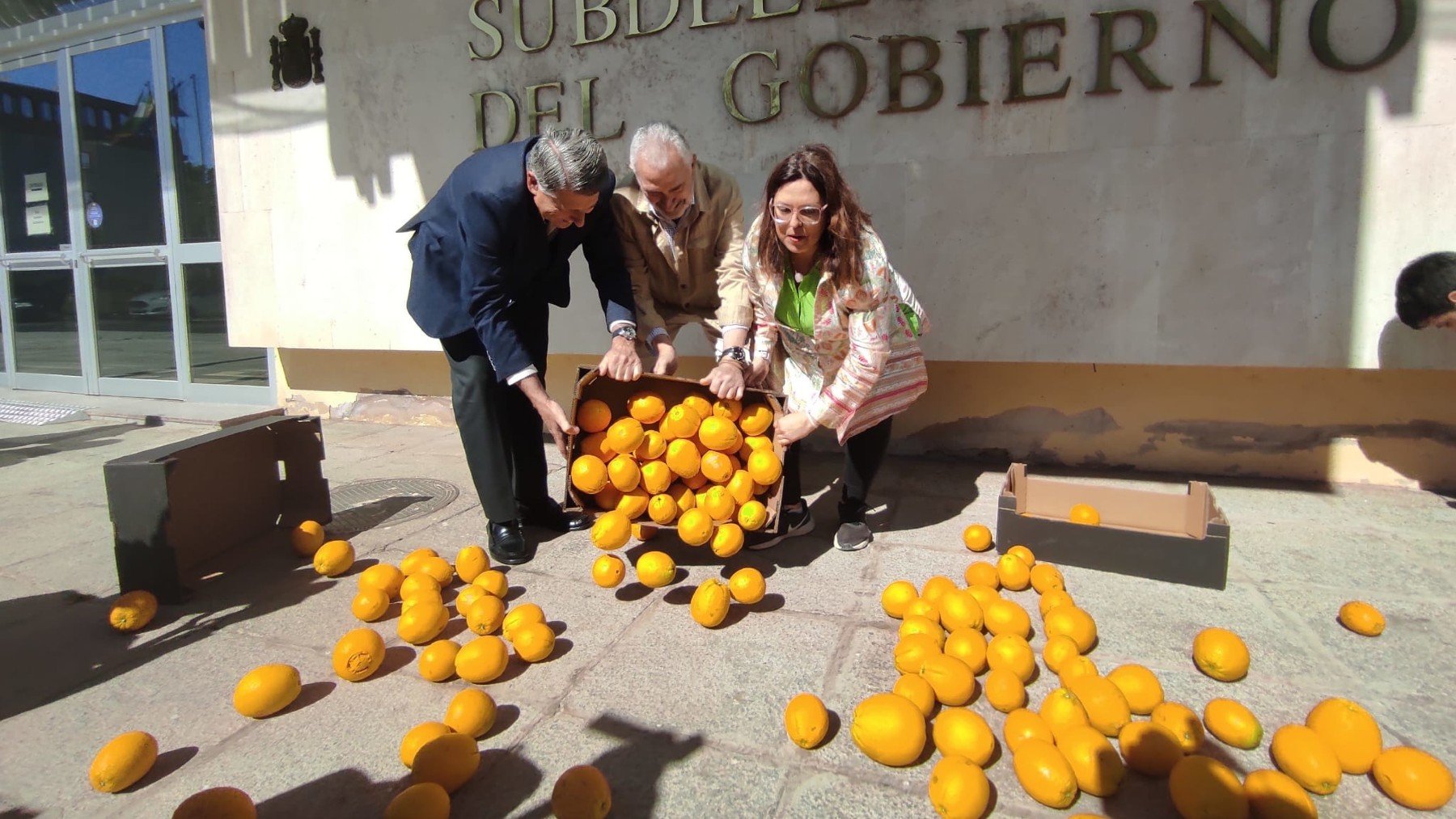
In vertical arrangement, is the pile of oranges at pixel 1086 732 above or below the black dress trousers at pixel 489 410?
below

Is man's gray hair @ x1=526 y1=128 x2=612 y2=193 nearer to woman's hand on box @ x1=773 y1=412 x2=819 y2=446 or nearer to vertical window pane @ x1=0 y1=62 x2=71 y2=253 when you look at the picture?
woman's hand on box @ x1=773 y1=412 x2=819 y2=446

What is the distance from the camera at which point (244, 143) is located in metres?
5.74

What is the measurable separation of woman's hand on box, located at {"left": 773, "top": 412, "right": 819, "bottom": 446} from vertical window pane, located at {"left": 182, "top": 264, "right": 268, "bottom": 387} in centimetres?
569

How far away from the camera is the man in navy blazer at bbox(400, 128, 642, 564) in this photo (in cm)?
266

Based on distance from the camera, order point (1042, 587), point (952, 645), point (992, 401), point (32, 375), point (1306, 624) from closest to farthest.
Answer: point (952, 645)
point (1306, 624)
point (1042, 587)
point (992, 401)
point (32, 375)

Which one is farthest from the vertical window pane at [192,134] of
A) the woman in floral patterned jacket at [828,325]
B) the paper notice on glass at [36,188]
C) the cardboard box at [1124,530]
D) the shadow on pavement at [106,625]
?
the cardboard box at [1124,530]

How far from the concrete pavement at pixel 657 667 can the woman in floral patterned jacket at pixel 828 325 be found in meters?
0.40

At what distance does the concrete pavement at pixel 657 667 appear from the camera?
1655mm

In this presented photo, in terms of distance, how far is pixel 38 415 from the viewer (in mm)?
6238

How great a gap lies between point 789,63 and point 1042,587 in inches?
125

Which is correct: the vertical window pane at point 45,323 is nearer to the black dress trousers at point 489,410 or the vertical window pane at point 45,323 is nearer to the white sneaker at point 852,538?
the black dress trousers at point 489,410

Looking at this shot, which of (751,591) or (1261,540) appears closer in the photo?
(751,591)

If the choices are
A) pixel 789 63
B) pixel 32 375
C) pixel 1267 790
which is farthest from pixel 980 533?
pixel 32 375

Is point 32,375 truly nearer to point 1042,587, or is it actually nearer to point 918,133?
point 918,133
